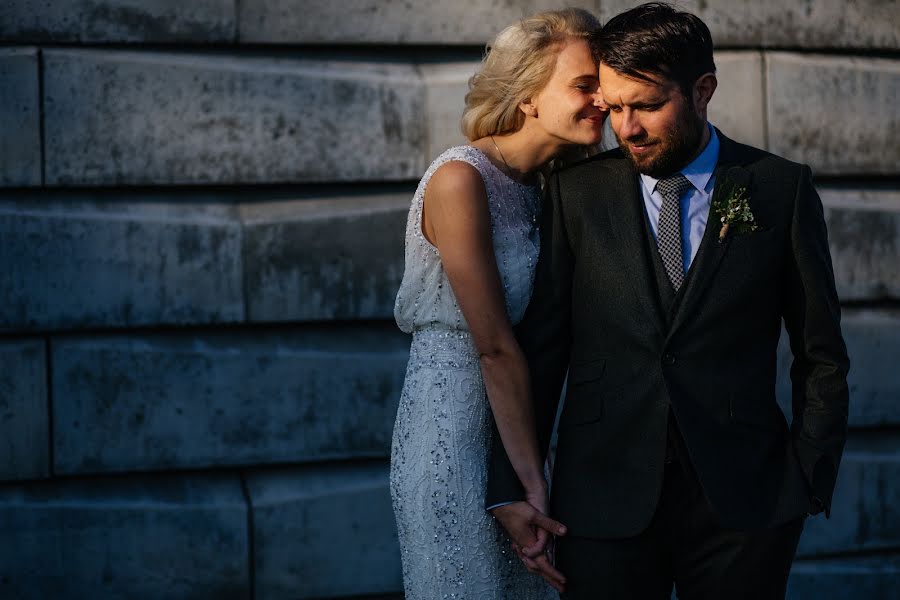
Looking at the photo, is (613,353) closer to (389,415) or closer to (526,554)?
(526,554)

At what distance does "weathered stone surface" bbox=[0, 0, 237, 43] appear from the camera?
4191 millimetres

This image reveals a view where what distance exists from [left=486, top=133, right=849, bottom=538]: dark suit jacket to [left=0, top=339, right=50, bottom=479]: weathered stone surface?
2.11m

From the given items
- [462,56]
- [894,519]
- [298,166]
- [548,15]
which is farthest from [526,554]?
[894,519]

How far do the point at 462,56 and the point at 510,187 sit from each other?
176 centimetres

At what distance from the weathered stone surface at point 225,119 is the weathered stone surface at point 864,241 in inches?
69.6

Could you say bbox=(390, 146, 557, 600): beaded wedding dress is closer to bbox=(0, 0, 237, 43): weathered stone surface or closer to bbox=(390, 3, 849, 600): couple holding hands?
bbox=(390, 3, 849, 600): couple holding hands

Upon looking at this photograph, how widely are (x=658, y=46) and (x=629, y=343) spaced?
0.69 m

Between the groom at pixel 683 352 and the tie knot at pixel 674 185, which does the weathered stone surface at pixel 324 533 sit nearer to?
the groom at pixel 683 352

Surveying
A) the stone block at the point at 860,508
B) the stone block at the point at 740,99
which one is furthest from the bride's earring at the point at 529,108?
the stone block at the point at 860,508

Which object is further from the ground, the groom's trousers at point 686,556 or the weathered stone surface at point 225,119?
the weathered stone surface at point 225,119

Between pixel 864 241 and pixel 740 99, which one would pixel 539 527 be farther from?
pixel 864 241

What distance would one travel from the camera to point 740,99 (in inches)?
190

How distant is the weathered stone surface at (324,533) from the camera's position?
4.48 meters

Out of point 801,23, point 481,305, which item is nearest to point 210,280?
point 481,305
